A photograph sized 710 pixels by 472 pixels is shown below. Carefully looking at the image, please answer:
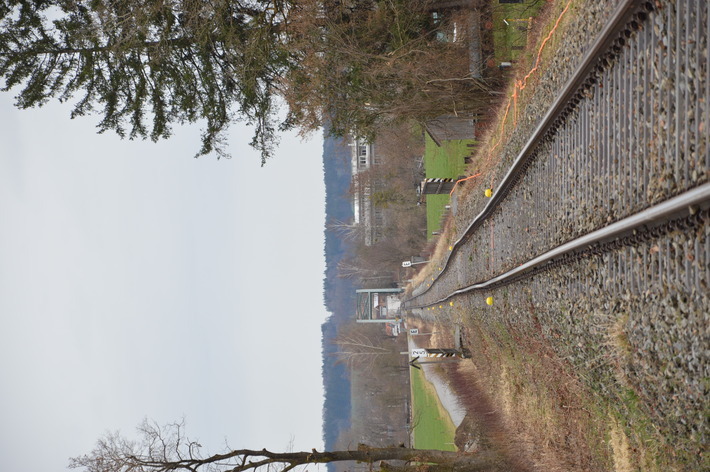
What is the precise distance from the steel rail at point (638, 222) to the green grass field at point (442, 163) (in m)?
18.3

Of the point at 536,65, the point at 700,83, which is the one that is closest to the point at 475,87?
the point at 536,65

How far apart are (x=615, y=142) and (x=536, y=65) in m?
6.96

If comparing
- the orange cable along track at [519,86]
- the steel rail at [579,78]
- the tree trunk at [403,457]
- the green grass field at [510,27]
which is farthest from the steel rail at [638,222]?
the green grass field at [510,27]

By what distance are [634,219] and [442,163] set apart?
28.5 m

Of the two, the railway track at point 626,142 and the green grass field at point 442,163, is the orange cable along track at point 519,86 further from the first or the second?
the green grass field at point 442,163

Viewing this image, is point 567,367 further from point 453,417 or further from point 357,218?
point 357,218

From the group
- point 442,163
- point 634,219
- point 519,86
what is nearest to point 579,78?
point 634,219

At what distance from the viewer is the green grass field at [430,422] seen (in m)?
29.8

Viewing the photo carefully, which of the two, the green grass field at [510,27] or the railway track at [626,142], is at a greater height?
the green grass field at [510,27]

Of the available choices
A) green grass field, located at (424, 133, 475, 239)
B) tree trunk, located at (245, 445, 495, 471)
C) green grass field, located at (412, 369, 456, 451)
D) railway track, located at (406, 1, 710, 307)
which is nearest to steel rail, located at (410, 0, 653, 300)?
railway track, located at (406, 1, 710, 307)

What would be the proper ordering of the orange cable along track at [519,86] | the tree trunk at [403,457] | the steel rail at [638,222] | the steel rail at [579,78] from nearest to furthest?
the steel rail at [638,222], the steel rail at [579,78], the orange cable along track at [519,86], the tree trunk at [403,457]

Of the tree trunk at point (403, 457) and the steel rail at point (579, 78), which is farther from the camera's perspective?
the tree trunk at point (403, 457)

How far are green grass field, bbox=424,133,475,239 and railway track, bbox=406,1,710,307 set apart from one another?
16.7 meters

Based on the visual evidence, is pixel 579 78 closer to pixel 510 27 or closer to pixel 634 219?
pixel 634 219
